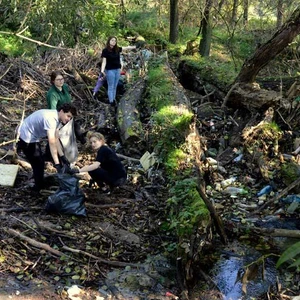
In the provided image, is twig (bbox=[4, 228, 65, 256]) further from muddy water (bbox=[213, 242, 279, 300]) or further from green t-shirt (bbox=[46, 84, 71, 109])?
green t-shirt (bbox=[46, 84, 71, 109])

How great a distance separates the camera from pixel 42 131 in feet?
18.6

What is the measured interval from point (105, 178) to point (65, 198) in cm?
83

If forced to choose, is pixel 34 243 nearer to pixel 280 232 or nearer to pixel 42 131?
pixel 42 131

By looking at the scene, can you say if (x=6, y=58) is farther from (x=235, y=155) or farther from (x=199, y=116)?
(x=235, y=155)

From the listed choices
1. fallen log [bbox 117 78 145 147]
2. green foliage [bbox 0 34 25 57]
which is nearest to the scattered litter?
fallen log [bbox 117 78 145 147]

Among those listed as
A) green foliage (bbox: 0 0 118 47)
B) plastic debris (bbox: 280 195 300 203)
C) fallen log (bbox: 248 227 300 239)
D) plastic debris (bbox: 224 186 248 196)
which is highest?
green foliage (bbox: 0 0 118 47)

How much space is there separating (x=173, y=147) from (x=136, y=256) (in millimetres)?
2300

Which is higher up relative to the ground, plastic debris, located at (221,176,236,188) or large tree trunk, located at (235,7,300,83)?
large tree trunk, located at (235,7,300,83)

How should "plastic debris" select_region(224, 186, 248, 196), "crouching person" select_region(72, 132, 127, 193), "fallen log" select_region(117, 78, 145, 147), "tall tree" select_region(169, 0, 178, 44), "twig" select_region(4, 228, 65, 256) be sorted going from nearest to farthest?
"twig" select_region(4, 228, 65, 256), "crouching person" select_region(72, 132, 127, 193), "plastic debris" select_region(224, 186, 248, 196), "fallen log" select_region(117, 78, 145, 147), "tall tree" select_region(169, 0, 178, 44)

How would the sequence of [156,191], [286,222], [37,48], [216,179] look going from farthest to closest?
[37,48] < [216,179] < [156,191] < [286,222]

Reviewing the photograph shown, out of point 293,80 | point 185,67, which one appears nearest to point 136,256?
point 293,80

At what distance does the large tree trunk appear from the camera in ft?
26.2

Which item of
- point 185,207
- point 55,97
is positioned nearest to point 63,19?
point 55,97

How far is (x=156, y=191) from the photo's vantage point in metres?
6.62
